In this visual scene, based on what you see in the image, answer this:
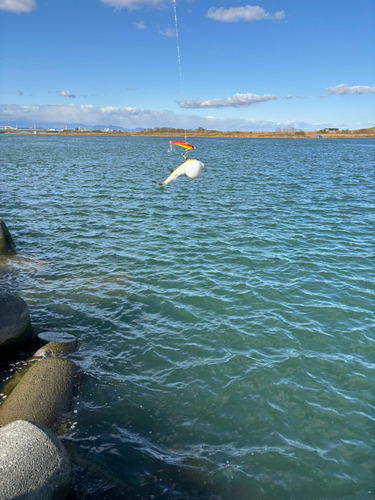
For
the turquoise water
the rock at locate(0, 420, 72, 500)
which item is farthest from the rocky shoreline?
the turquoise water

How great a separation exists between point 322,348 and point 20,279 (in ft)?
46.9

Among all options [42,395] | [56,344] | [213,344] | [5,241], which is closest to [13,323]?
[56,344]

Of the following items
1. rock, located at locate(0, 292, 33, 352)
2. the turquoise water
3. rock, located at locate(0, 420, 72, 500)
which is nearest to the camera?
rock, located at locate(0, 420, 72, 500)

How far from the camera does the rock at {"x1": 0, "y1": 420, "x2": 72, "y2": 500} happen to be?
6.34 m

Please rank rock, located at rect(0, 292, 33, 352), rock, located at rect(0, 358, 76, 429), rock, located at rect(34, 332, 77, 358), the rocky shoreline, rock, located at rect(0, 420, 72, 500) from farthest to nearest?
rock, located at rect(34, 332, 77, 358) → rock, located at rect(0, 292, 33, 352) → rock, located at rect(0, 358, 76, 429) → the rocky shoreline → rock, located at rect(0, 420, 72, 500)

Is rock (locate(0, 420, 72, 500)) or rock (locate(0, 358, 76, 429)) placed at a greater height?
rock (locate(0, 420, 72, 500))

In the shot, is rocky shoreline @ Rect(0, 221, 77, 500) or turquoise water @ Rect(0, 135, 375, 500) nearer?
rocky shoreline @ Rect(0, 221, 77, 500)

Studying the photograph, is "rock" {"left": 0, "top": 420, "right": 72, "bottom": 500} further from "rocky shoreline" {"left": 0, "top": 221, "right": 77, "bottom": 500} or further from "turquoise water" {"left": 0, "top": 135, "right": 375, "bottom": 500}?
"turquoise water" {"left": 0, "top": 135, "right": 375, "bottom": 500}

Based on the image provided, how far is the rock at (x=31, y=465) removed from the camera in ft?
20.8

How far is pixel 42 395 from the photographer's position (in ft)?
31.6

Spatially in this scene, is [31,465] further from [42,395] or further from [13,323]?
[13,323]

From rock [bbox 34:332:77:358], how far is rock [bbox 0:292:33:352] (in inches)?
25.8

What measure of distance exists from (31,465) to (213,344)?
24.9 feet

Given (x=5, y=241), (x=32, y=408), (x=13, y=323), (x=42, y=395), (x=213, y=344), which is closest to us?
(x=32, y=408)
